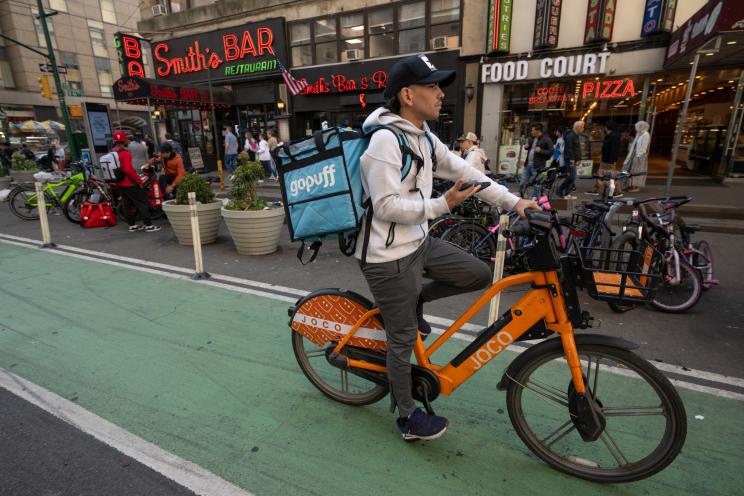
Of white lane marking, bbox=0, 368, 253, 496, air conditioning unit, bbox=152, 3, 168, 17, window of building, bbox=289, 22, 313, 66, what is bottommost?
white lane marking, bbox=0, 368, 253, 496

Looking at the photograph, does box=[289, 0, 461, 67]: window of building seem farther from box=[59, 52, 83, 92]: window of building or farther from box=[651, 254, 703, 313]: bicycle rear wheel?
box=[59, 52, 83, 92]: window of building

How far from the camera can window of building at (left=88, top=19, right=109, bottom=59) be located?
132ft

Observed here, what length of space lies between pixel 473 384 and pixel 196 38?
22777mm

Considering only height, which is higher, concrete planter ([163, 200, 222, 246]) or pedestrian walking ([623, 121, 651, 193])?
pedestrian walking ([623, 121, 651, 193])

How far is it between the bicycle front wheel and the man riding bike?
1.77 ft

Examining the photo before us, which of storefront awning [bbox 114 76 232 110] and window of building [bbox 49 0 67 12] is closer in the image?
storefront awning [bbox 114 76 232 110]

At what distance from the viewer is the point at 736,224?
772 centimetres

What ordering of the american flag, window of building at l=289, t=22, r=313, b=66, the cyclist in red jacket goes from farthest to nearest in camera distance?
window of building at l=289, t=22, r=313, b=66 < the american flag < the cyclist in red jacket

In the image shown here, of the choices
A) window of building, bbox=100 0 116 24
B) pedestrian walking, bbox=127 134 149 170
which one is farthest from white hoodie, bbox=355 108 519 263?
window of building, bbox=100 0 116 24

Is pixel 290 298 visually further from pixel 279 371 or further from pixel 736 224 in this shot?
pixel 736 224

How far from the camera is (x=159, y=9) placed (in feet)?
71.1

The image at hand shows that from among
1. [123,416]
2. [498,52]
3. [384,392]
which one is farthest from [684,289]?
[498,52]

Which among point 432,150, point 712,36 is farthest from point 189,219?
point 712,36

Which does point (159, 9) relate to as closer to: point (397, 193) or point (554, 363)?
point (397, 193)
